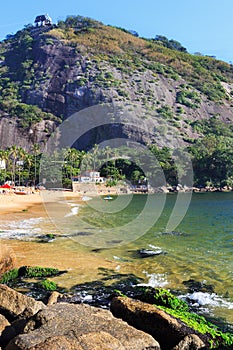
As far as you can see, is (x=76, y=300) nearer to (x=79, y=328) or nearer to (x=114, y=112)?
(x=79, y=328)

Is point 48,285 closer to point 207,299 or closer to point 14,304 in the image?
point 14,304

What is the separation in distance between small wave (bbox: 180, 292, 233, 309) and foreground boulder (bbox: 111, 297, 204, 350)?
424 centimetres

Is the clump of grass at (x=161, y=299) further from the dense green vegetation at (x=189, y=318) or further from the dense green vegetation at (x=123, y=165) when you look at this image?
the dense green vegetation at (x=123, y=165)

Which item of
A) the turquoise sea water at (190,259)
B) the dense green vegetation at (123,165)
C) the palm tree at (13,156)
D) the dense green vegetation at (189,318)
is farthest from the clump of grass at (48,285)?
the palm tree at (13,156)

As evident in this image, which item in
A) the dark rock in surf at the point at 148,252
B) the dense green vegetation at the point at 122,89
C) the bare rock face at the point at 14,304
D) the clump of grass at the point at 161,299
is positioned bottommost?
the dark rock in surf at the point at 148,252

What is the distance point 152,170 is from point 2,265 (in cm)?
9395

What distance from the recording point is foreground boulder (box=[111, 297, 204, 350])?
7184 mm

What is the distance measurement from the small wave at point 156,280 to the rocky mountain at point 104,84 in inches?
4314

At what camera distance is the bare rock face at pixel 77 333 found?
558cm

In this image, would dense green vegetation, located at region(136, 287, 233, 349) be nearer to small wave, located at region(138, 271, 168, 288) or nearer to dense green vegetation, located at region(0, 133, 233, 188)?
small wave, located at region(138, 271, 168, 288)

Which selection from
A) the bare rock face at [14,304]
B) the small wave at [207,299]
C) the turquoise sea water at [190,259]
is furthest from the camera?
the turquoise sea water at [190,259]

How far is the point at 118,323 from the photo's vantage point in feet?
22.1

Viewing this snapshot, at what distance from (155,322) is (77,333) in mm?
2188

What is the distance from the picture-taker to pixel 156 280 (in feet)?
46.5
